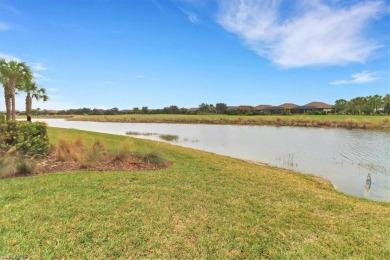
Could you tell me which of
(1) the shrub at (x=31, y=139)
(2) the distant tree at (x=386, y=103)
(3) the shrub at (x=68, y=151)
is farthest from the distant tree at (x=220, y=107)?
(1) the shrub at (x=31, y=139)

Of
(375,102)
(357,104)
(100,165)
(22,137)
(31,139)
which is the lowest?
(100,165)

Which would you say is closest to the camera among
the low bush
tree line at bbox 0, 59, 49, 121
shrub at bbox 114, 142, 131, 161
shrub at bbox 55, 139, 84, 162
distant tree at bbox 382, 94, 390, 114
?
the low bush

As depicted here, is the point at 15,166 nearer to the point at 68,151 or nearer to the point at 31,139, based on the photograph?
the point at 31,139

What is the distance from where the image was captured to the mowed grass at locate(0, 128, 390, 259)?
3.88 m

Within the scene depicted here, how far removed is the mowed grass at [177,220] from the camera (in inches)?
153

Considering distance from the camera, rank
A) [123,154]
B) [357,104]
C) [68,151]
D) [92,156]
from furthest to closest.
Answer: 1. [357,104]
2. [68,151]
3. [123,154]
4. [92,156]

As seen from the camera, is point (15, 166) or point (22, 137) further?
point (22, 137)

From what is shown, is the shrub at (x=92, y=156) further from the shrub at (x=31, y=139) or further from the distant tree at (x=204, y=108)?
Answer: the distant tree at (x=204, y=108)

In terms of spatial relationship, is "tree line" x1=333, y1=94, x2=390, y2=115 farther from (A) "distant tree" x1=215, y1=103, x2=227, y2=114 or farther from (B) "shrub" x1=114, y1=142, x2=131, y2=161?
(B) "shrub" x1=114, y1=142, x2=131, y2=161

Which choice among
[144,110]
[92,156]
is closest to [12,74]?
[92,156]

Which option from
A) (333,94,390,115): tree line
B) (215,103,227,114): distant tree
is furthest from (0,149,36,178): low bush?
(215,103,227,114): distant tree

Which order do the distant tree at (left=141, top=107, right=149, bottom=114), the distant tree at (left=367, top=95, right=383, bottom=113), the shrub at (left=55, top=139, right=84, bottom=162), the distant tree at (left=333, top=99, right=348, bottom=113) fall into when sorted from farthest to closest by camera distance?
the distant tree at (left=141, top=107, right=149, bottom=114), the distant tree at (left=333, top=99, right=348, bottom=113), the distant tree at (left=367, top=95, right=383, bottom=113), the shrub at (left=55, top=139, right=84, bottom=162)

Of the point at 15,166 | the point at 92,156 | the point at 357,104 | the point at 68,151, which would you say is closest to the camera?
the point at 15,166

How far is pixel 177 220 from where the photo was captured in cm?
479
